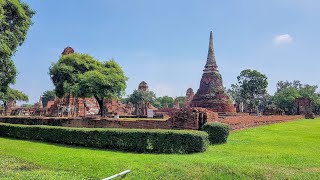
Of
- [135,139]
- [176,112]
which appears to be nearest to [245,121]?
[176,112]

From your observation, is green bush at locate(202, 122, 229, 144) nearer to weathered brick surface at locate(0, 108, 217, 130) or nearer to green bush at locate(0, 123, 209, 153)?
weathered brick surface at locate(0, 108, 217, 130)

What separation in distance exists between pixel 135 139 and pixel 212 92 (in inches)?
1179

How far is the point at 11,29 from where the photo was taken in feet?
54.6

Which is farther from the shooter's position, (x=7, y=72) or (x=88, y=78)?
(x=88, y=78)

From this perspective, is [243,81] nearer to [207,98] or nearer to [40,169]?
[207,98]

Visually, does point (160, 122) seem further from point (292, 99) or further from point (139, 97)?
point (292, 99)

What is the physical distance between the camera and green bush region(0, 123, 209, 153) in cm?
1065

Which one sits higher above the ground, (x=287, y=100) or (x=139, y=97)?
(x=287, y=100)

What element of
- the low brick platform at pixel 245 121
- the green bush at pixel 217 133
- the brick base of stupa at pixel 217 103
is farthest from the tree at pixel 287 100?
the green bush at pixel 217 133

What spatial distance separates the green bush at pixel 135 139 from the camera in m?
10.6

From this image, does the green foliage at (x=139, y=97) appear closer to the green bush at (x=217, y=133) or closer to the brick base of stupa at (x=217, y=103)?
the brick base of stupa at (x=217, y=103)

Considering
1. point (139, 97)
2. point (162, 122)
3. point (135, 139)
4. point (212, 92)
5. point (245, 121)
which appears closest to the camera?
point (135, 139)

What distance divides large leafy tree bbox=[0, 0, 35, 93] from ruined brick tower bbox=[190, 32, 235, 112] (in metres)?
25.3

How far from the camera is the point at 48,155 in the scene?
10.5 m
